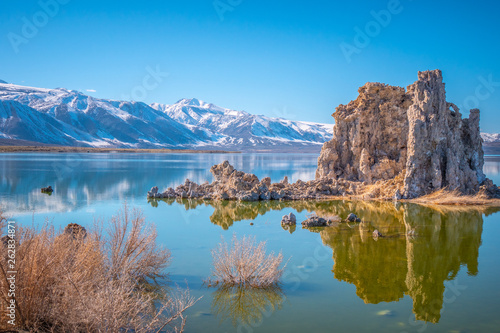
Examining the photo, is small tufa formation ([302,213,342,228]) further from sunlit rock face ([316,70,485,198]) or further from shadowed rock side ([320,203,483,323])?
sunlit rock face ([316,70,485,198])

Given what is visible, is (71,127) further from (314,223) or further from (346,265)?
(346,265)

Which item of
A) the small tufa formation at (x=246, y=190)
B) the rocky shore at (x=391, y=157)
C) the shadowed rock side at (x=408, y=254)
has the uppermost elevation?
the rocky shore at (x=391, y=157)

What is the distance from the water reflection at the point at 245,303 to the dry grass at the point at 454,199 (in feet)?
45.2

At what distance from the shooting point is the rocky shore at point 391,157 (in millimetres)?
20391

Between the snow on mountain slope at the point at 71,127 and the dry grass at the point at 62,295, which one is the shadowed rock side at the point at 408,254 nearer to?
the dry grass at the point at 62,295

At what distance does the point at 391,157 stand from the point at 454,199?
5.68 m

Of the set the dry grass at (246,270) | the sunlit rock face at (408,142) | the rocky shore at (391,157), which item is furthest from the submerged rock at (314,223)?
the sunlit rock face at (408,142)

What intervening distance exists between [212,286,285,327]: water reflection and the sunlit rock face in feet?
48.6

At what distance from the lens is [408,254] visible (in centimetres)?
1055

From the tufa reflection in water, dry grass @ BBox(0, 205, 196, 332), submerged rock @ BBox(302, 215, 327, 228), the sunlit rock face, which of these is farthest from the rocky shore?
dry grass @ BBox(0, 205, 196, 332)

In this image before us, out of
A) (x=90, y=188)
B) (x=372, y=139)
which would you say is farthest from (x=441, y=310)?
(x=90, y=188)

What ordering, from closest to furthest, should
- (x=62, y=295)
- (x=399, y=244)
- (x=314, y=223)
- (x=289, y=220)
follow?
(x=62, y=295)
(x=399, y=244)
(x=314, y=223)
(x=289, y=220)

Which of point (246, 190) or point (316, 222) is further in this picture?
point (246, 190)

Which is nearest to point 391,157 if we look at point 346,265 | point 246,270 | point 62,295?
point 346,265
